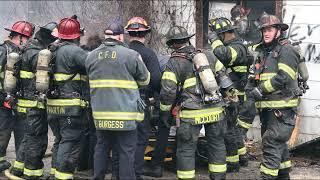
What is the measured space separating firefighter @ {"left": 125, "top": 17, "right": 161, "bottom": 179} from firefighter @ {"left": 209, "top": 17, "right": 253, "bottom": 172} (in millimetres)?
947

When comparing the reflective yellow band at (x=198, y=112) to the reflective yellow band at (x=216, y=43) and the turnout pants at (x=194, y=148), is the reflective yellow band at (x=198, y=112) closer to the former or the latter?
the turnout pants at (x=194, y=148)

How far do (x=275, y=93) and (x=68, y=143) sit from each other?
2.68 meters

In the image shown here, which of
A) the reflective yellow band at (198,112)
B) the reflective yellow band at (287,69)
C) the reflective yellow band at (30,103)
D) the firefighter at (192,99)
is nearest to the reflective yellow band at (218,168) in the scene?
the firefighter at (192,99)

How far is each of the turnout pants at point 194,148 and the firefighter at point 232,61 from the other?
0.73m

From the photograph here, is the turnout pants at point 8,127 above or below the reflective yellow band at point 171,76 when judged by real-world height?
below

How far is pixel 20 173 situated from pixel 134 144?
1906mm

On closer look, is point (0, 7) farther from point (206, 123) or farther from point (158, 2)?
point (206, 123)

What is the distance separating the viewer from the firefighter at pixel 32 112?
263 inches

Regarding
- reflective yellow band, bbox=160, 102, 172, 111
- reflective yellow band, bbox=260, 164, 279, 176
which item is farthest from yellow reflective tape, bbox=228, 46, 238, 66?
reflective yellow band, bbox=260, 164, 279, 176

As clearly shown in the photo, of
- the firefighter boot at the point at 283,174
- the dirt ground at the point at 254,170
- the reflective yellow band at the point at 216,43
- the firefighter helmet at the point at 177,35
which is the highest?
the firefighter helmet at the point at 177,35

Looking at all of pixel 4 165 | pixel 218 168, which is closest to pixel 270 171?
pixel 218 168

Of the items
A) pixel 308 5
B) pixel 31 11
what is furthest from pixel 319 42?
pixel 31 11

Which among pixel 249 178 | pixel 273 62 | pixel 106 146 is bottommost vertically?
pixel 249 178

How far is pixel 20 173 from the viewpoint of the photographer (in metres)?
6.92
